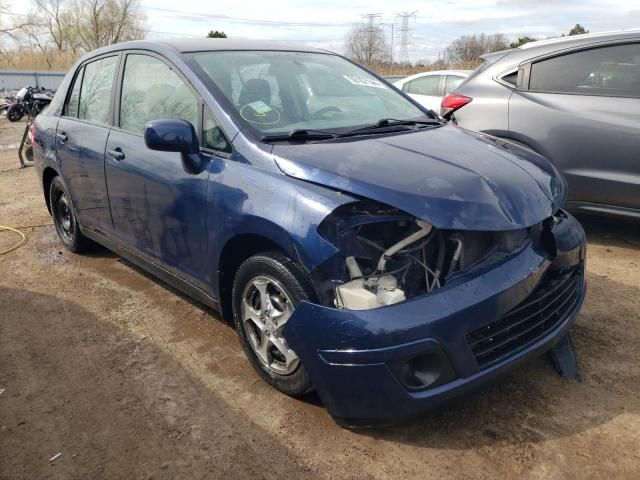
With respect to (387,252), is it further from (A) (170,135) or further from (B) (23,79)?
(B) (23,79)

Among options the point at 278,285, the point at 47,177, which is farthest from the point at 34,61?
the point at 278,285

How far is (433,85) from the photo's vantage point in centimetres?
957

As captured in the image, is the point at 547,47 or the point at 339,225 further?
the point at 547,47

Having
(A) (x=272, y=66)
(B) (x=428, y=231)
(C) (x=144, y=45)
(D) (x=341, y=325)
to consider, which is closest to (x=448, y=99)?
(A) (x=272, y=66)

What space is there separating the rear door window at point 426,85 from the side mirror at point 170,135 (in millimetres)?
7349

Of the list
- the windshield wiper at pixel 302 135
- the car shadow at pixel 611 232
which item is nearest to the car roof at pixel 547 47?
the car shadow at pixel 611 232

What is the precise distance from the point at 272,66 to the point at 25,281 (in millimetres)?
2820

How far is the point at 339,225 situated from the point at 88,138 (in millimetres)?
2642

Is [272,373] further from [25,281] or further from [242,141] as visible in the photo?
[25,281]

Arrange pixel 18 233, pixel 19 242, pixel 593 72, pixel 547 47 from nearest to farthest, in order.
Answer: pixel 593 72, pixel 547 47, pixel 19 242, pixel 18 233

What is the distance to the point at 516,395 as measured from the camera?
2801 millimetres

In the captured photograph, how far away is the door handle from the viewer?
3.75 meters

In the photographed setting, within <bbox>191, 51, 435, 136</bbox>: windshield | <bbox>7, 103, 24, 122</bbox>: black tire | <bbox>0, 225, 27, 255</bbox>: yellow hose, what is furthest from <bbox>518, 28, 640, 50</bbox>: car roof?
<bbox>7, 103, 24, 122</bbox>: black tire

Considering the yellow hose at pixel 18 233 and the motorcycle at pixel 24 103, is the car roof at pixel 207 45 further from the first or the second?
the motorcycle at pixel 24 103
